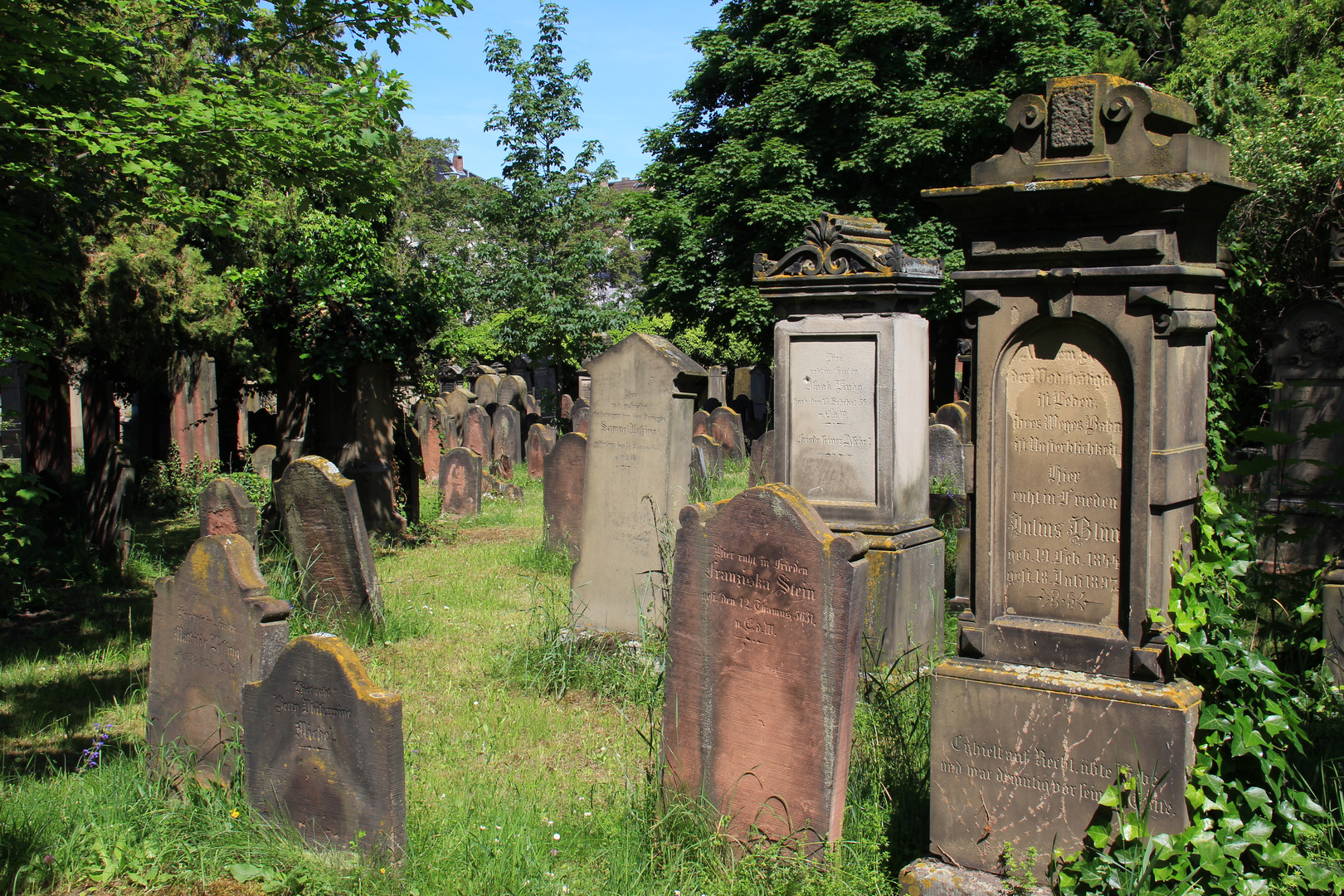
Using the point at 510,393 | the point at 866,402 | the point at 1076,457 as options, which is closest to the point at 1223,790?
the point at 1076,457

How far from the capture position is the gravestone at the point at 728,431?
1855 cm

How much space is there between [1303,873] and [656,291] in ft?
66.7

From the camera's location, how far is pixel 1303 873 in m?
3.17

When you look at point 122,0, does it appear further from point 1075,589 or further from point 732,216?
point 732,216

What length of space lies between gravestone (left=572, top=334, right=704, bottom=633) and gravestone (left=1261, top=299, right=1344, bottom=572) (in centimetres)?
449

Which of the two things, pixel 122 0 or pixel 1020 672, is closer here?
pixel 1020 672

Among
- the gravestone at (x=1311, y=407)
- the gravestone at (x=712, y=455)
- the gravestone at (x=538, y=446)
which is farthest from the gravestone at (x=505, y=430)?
the gravestone at (x=1311, y=407)

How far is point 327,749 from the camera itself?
12.8 ft

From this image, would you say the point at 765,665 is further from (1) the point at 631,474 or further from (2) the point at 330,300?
(2) the point at 330,300

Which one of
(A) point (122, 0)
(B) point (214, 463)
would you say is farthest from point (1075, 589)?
(B) point (214, 463)

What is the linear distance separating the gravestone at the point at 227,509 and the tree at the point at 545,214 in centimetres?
1284

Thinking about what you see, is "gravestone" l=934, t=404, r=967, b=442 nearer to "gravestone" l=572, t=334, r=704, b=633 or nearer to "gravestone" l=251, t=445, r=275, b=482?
"gravestone" l=572, t=334, r=704, b=633

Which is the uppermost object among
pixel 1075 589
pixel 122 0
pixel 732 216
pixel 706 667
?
pixel 732 216

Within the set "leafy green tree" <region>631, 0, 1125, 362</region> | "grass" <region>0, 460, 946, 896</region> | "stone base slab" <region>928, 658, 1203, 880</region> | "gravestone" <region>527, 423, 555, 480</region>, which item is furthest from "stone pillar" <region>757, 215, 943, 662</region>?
"leafy green tree" <region>631, 0, 1125, 362</region>
